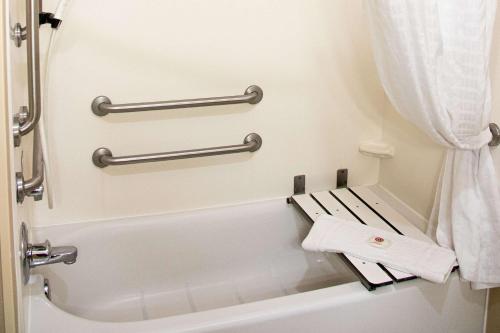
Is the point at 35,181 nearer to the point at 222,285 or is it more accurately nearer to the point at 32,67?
the point at 32,67

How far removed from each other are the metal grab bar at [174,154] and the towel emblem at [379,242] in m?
0.51

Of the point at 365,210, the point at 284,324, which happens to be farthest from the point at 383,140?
the point at 284,324

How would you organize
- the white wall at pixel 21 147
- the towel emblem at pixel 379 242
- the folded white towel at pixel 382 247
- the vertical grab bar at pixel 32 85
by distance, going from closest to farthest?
the white wall at pixel 21 147 → the vertical grab bar at pixel 32 85 → the folded white towel at pixel 382 247 → the towel emblem at pixel 379 242

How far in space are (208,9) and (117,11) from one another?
28cm

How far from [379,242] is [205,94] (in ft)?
2.42

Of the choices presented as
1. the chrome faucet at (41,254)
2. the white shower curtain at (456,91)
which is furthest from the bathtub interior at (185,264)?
the white shower curtain at (456,91)

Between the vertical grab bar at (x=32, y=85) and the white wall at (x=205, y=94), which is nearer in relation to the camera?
the vertical grab bar at (x=32, y=85)

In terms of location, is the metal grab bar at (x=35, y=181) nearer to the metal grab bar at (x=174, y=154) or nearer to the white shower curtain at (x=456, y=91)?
the metal grab bar at (x=174, y=154)

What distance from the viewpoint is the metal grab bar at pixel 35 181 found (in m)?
1.16

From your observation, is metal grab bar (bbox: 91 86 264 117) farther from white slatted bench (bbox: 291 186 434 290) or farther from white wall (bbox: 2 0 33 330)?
white slatted bench (bbox: 291 186 434 290)

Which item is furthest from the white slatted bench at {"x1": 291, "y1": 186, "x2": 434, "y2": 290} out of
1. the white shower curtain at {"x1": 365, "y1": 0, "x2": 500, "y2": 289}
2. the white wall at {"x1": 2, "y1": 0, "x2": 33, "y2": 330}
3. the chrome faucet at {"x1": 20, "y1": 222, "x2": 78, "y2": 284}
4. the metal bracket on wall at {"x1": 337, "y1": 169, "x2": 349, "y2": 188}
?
the white wall at {"x1": 2, "y1": 0, "x2": 33, "y2": 330}

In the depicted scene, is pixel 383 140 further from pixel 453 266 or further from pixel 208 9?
pixel 208 9

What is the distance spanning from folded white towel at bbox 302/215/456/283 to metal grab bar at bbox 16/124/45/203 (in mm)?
804

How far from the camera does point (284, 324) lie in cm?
143
